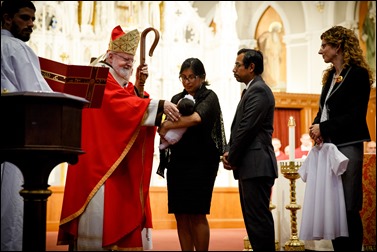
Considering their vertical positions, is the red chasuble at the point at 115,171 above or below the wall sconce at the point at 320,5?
below

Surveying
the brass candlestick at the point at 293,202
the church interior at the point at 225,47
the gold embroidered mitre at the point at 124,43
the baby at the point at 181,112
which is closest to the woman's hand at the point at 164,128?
the baby at the point at 181,112

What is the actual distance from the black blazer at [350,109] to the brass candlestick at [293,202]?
5.49 ft

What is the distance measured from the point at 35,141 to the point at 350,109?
1.95 m

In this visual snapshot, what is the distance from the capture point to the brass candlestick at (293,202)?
18.4 feet

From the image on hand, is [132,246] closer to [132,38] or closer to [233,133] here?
[233,133]

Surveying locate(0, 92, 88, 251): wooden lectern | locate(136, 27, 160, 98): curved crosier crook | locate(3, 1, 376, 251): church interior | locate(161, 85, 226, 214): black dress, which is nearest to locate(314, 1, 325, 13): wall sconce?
locate(3, 1, 376, 251): church interior

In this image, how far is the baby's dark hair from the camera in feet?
13.6

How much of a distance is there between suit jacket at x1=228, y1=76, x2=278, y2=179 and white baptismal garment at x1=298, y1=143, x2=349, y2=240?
1.00 ft

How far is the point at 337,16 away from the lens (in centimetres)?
1413

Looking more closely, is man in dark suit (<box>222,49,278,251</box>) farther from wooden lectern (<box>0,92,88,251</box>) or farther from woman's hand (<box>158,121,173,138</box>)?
wooden lectern (<box>0,92,88,251</box>)

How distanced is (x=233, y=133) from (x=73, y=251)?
136cm

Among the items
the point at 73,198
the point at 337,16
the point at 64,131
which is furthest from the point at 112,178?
the point at 337,16

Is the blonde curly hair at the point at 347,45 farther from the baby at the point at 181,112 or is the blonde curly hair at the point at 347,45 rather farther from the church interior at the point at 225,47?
the church interior at the point at 225,47

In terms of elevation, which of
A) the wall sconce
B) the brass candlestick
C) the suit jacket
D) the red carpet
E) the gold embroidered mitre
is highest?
the wall sconce
